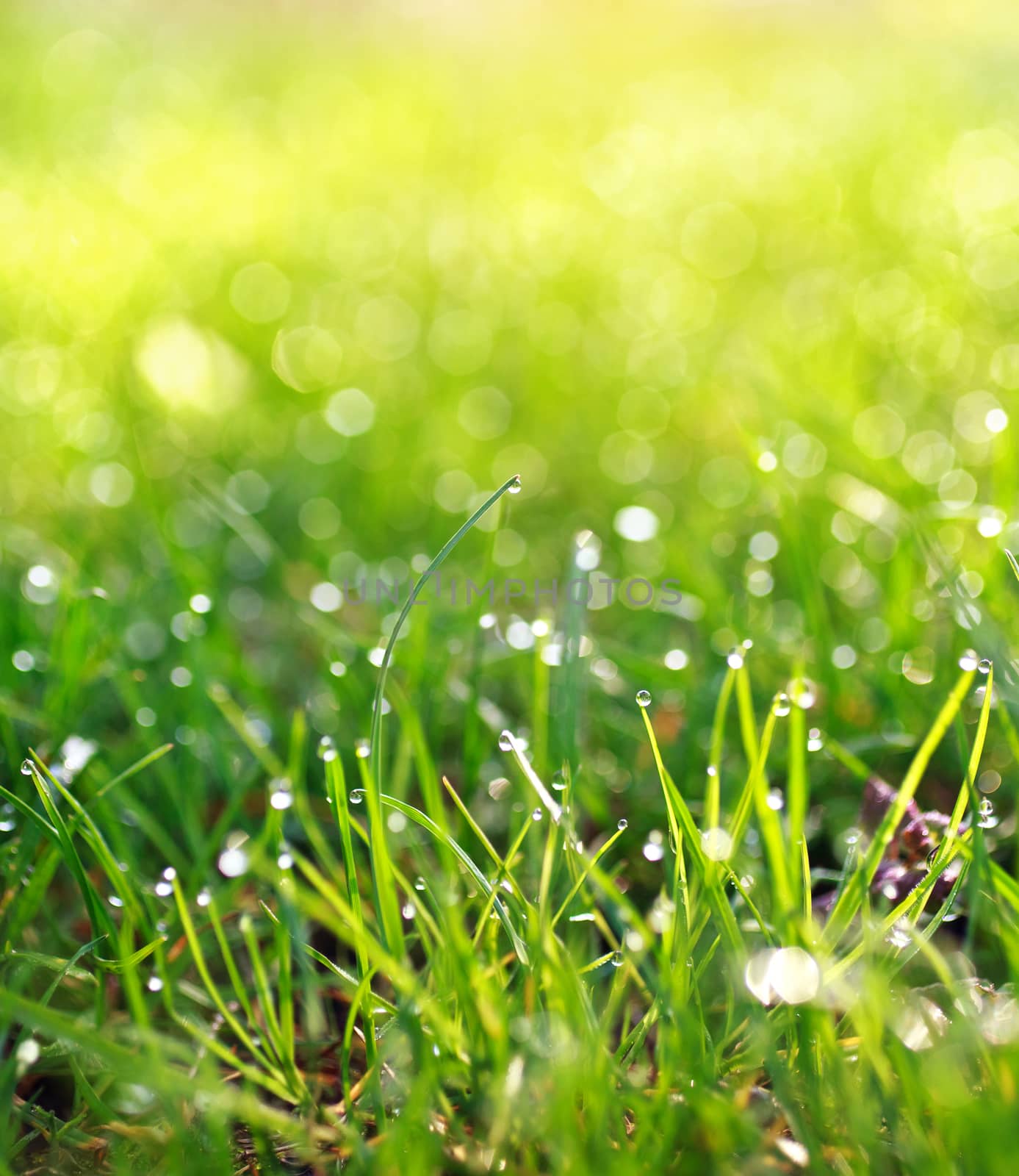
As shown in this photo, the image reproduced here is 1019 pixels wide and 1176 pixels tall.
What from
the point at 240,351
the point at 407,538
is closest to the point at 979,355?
the point at 407,538

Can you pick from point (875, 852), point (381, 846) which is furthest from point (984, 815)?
point (381, 846)

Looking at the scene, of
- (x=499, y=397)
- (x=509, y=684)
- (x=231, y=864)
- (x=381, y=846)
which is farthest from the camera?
(x=499, y=397)

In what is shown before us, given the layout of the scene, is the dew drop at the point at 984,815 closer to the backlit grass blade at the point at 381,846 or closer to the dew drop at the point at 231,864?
the backlit grass blade at the point at 381,846

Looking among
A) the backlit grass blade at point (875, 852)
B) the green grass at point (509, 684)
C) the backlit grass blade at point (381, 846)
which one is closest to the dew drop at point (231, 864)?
the green grass at point (509, 684)

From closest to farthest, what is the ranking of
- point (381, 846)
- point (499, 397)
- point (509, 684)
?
point (381, 846), point (509, 684), point (499, 397)

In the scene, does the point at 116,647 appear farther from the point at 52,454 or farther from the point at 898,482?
the point at 898,482

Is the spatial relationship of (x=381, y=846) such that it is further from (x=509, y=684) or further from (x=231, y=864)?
(x=509, y=684)

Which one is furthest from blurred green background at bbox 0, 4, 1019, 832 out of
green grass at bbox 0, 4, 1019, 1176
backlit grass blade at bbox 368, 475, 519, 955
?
backlit grass blade at bbox 368, 475, 519, 955
